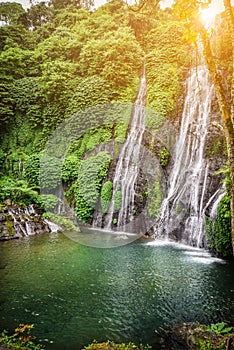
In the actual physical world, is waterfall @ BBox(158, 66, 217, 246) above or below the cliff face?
above

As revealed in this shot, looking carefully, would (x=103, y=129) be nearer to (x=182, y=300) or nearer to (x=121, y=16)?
(x=121, y=16)

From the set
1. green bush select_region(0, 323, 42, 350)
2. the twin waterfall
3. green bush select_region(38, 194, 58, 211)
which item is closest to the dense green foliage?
the twin waterfall

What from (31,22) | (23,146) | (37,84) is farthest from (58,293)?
(31,22)

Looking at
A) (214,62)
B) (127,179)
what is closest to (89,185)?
(127,179)

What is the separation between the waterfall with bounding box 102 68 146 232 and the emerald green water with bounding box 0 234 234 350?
4210mm

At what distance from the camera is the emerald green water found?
4.80 m

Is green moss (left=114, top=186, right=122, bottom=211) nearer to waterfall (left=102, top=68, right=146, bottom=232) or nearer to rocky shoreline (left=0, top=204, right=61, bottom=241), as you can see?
waterfall (left=102, top=68, right=146, bottom=232)

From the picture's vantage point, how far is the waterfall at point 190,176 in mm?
11109

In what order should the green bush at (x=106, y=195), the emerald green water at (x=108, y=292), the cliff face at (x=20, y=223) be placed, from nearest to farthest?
the emerald green water at (x=108, y=292) → the cliff face at (x=20, y=223) → the green bush at (x=106, y=195)

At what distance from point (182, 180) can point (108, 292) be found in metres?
8.07

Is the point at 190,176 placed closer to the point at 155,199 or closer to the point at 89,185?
the point at 155,199

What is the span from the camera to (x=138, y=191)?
47.3 ft

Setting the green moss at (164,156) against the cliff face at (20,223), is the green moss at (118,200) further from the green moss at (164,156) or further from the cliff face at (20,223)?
the cliff face at (20,223)

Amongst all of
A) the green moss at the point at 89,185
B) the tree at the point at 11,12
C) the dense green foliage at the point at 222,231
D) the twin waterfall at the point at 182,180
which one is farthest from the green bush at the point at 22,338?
the tree at the point at 11,12
